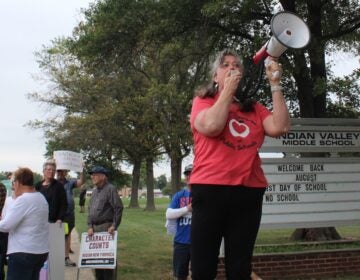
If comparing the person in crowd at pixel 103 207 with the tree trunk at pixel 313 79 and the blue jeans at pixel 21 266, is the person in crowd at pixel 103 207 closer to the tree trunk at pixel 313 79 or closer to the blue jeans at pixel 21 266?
the blue jeans at pixel 21 266

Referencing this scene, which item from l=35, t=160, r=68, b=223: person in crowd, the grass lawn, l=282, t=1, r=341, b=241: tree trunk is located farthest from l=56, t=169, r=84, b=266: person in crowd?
l=282, t=1, r=341, b=241: tree trunk

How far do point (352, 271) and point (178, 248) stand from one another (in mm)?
3777

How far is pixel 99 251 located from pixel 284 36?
5.82 m

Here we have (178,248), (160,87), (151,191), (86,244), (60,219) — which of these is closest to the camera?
(178,248)

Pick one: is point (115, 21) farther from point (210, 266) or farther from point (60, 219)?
point (210, 266)

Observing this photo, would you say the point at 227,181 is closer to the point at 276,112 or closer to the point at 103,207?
the point at 276,112

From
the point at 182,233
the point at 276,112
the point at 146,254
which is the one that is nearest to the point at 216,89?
the point at 276,112

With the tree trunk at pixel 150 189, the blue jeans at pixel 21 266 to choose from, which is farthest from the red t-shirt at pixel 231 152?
the tree trunk at pixel 150 189

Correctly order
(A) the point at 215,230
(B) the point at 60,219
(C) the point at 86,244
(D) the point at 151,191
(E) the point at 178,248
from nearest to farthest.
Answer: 1. (A) the point at 215,230
2. (E) the point at 178,248
3. (C) the point at 86,244
4. (B) the point at 60,219
5. (D) the point at 151,191

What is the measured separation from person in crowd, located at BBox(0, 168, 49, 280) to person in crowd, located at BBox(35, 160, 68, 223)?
300 centimetres

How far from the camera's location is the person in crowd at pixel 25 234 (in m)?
5.67

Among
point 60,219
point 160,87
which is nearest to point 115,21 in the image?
point 60,219

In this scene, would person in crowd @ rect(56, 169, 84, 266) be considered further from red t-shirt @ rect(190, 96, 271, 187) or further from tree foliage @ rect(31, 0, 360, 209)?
red t-shirt @ rect(190, 96, 271, 187)

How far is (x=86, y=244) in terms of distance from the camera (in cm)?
801
